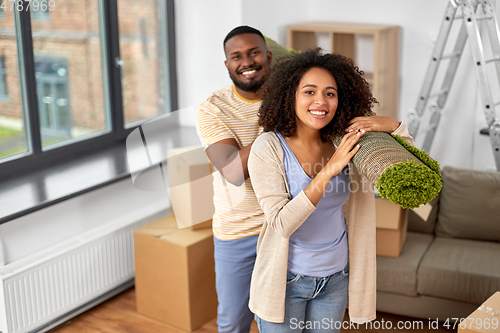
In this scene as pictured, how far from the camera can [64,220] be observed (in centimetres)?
255

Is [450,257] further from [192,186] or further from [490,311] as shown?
[192,186]

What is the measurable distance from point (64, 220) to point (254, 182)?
4.89ft

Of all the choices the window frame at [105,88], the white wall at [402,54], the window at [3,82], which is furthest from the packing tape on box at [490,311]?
the window at [3,82]

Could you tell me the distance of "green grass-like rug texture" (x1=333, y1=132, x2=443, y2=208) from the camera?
1.14m

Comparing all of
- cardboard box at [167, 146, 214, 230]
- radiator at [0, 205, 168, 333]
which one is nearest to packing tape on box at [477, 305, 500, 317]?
cardboard box at [167, 146, 214, 230]

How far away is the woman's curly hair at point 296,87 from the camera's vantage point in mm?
1411

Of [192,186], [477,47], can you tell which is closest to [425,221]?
[477,47]

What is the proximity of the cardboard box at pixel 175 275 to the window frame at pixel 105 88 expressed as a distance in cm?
67

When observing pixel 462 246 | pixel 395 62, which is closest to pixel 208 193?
pixel 462 246

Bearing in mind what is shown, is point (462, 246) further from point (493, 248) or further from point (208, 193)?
point (208, 193)

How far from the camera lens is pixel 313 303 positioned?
1526 millimetres

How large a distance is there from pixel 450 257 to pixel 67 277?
1797 mm

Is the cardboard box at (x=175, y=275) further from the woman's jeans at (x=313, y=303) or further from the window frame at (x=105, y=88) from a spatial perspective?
the woman's jeans at (x=313, y=303)

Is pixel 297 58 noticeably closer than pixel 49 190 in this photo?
Yes
